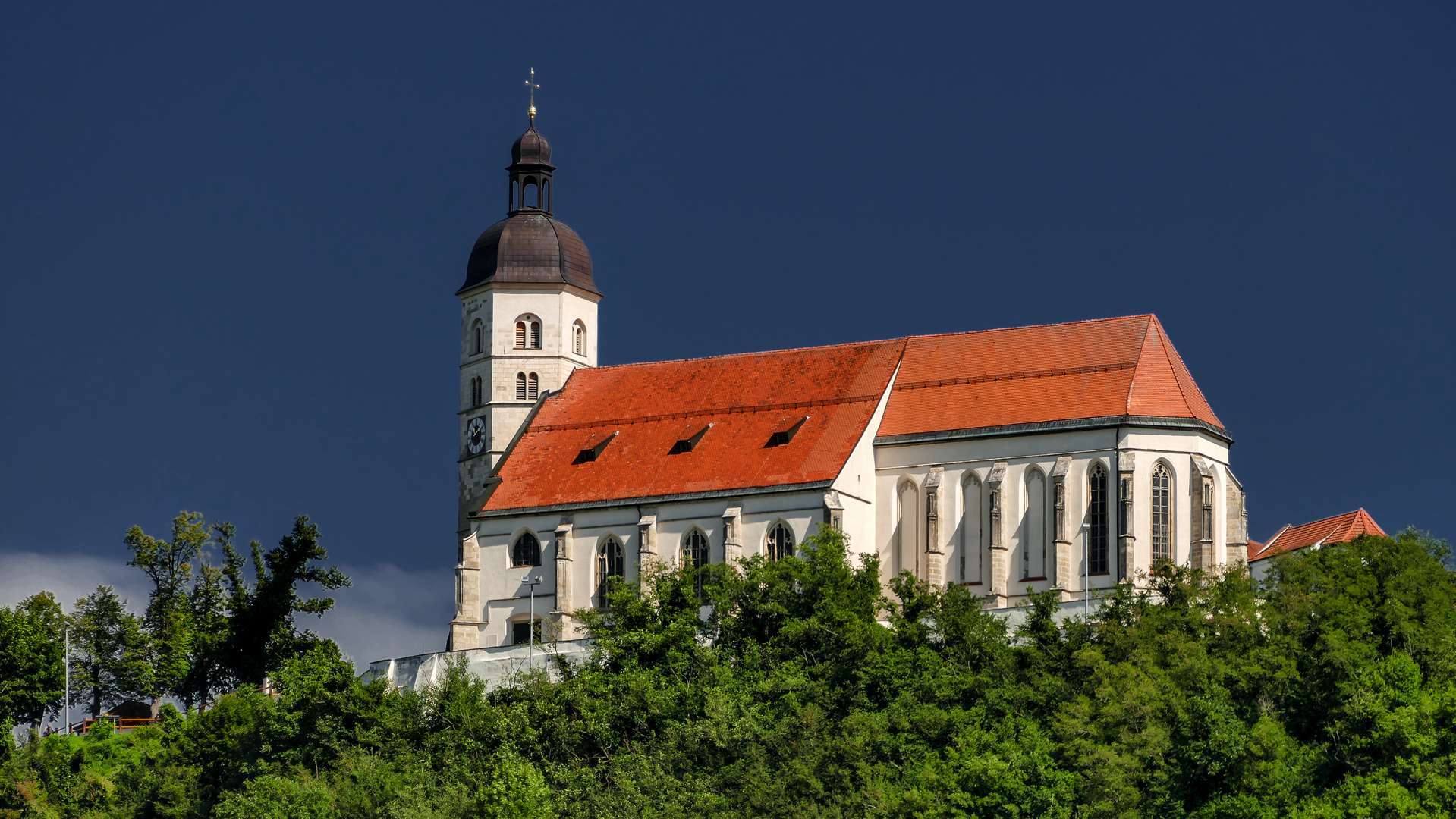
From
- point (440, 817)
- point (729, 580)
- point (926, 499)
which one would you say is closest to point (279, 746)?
point (440, 817)

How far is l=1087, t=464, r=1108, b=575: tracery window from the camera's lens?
77438mm

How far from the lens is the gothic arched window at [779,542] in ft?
265

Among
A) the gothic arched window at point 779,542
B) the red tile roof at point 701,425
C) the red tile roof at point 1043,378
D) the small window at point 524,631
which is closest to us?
the red tile roof at point 1043,378

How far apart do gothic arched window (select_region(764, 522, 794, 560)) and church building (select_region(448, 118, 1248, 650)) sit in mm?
59

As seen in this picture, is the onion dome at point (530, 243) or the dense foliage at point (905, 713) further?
the onion dome at point (530, 243)

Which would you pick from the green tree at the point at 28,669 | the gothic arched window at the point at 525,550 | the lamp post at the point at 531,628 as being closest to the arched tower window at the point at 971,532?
the lamp post at the point at 531,628

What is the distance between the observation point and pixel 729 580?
250 ft

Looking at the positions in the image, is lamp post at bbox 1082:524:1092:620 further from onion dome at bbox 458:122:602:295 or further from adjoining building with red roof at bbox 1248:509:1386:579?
onion dome at bbox 458:122:602:295

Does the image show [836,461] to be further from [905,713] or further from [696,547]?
[905,713]

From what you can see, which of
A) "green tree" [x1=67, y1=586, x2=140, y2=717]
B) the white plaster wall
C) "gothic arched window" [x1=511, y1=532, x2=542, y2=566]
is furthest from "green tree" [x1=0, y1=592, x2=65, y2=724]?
the white plaster wall

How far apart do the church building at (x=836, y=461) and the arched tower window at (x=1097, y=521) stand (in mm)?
64

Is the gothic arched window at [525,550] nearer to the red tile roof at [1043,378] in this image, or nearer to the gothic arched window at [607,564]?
the gothic arched window at [607,564]

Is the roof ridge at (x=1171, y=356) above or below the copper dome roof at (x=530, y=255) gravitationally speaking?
below

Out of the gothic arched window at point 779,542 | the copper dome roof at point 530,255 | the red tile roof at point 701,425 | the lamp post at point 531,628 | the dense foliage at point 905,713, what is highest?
the copper dome roof at point 530,255
